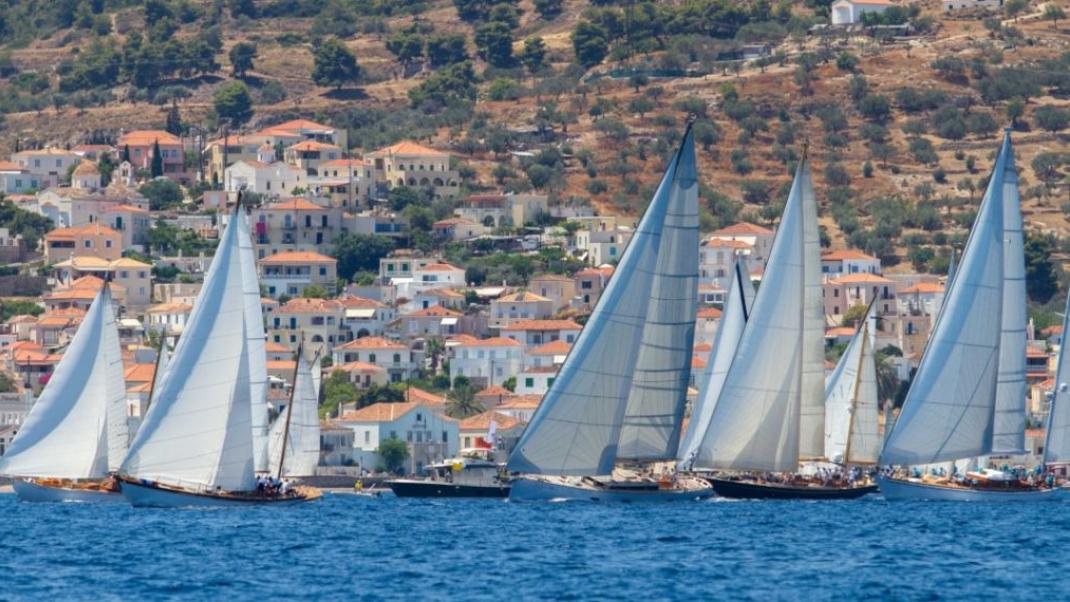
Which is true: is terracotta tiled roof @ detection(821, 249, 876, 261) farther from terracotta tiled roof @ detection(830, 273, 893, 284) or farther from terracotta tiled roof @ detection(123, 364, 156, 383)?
terracotta tiled roof @ detection(123, 364, 156, 383)

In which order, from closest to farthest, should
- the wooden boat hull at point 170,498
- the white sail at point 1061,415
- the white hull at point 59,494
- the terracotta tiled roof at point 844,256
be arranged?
the wooden boat hull at point 170,498, the white sail at point 1061,415, the white hull at point 59,494, the terracotta tiled roof at point 844,256

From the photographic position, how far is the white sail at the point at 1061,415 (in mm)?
71688

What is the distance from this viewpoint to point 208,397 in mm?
62219

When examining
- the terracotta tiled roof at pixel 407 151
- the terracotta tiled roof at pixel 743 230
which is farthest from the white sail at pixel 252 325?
the terracotta tiled roof at pixel 407 151

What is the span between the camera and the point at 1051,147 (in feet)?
554

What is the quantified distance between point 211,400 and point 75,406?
9.40 m

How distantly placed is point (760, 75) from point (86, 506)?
115 m

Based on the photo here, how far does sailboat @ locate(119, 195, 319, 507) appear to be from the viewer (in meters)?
61.8

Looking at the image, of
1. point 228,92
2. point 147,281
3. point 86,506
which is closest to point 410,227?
point 147,281

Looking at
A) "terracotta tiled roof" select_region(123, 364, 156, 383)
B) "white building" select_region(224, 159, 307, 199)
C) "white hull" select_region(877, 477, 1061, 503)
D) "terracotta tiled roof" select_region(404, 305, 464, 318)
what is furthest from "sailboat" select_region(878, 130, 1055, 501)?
"white building" select_region(224, 159, 307, 199)

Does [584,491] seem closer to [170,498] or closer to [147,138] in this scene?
[170,498]

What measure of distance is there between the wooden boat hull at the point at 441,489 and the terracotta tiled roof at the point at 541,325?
40.4m

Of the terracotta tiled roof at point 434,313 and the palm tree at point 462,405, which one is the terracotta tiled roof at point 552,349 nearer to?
the palm tree at point 462,405

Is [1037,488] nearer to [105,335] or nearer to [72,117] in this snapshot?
[105,335]
